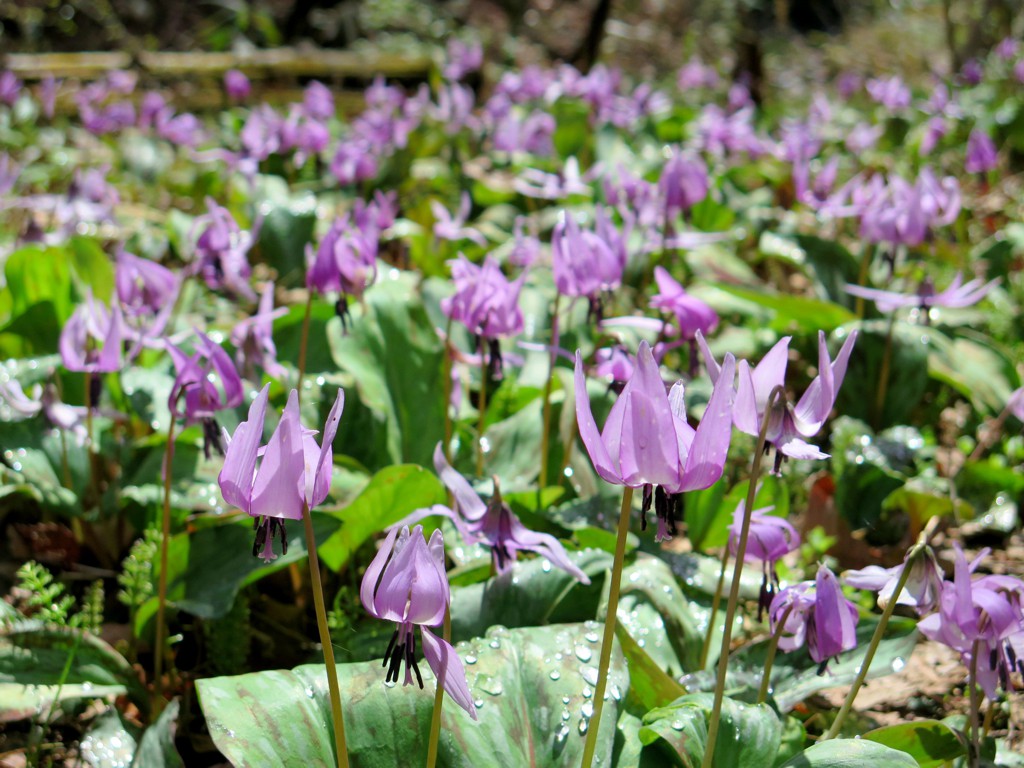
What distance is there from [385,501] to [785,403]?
0.87 m

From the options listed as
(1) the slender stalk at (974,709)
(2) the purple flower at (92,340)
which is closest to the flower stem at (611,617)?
(1) the slender stalk at (974,709)

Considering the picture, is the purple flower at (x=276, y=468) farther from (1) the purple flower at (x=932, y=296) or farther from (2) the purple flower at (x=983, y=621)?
(1) the purple flower at (x=932, y=296)

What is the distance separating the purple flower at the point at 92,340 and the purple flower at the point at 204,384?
187mm

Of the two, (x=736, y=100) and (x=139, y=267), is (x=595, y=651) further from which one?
(x=736, y=100)

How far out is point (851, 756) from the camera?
4.05 feet

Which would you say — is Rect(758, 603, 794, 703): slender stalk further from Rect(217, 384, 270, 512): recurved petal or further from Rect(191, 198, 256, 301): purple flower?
Rect(191, 198, 256, 301): purple flower

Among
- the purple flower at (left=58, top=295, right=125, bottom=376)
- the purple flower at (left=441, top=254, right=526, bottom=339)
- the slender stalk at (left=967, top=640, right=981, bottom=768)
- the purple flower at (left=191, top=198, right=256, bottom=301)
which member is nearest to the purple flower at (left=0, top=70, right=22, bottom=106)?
the purple flower at (left=191, top=198, right=256, bottom=301)

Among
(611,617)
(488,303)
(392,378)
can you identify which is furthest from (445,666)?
(392,378)

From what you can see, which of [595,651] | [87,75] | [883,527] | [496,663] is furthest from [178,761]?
[87,75]

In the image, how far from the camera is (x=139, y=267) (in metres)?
2.24

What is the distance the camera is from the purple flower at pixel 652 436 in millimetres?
980

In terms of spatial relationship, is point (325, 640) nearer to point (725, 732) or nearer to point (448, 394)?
point (725, 732)

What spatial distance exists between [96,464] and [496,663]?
141 cm

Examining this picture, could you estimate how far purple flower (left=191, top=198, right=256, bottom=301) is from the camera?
257 centimetres
